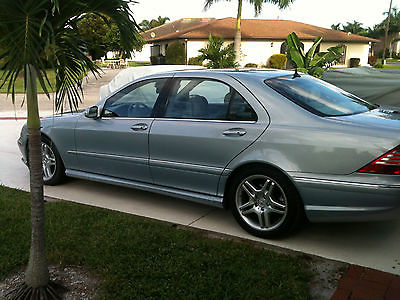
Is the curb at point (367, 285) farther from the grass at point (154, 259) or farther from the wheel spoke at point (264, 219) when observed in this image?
the wheel spoke at point (264, 219)

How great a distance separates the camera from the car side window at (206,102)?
4.12 metres

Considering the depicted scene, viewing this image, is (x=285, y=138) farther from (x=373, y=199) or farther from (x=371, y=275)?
(x=371, y=275)

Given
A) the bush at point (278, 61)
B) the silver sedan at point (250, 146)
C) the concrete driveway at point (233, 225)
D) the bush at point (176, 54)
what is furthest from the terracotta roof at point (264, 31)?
the silver sedan at point (250, 146)

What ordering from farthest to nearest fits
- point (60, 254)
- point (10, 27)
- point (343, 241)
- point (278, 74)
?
point (278, 74)
point (343, 241)
point (60, 254)
point (10, 27)

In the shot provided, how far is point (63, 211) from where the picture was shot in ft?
15.0

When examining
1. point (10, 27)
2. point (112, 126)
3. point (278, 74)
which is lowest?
point (112, 126)

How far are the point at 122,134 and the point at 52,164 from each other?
1494 mm

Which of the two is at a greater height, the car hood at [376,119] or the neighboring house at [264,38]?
the neighboring house at [264,38]

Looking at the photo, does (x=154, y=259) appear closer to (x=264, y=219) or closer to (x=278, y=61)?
(x=264, y=219)

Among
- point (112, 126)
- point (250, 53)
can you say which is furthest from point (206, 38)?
point (112, 126)

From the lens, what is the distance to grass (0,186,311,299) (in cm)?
302

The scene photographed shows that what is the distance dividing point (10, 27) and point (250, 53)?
37.9 metres

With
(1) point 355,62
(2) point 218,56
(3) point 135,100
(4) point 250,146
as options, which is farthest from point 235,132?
(1) point 355,62

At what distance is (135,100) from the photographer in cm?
498
